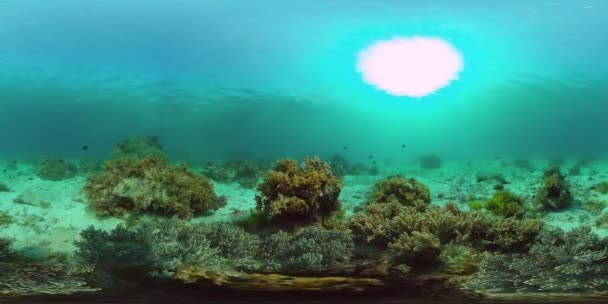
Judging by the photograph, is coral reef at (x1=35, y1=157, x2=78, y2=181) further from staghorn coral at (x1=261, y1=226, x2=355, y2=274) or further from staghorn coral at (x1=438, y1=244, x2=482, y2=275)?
staghorn coral at (x1=438, y1=244, x2=482, y2=275)

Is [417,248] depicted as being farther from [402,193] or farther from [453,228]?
[402,193]

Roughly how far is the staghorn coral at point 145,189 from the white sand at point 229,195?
0.16m

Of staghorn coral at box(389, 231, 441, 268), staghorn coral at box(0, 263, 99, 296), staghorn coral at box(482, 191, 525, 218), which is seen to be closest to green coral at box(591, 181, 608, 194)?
staghorn coral at box(482, 191, 525, 218)

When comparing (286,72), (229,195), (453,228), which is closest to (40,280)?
(229,195)

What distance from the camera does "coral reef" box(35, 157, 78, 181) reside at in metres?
4.87

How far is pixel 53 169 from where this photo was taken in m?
4.95

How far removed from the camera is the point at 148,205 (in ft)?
14.9

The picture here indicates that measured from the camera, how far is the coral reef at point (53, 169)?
487cm

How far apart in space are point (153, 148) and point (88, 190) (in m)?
0.75

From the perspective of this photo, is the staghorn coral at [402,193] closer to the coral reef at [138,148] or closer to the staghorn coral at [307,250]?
the staghorn coral at [307,250]

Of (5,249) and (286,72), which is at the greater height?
(286,72)

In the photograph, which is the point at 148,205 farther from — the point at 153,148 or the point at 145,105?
the point at 145,105

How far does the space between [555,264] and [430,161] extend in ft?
4.86

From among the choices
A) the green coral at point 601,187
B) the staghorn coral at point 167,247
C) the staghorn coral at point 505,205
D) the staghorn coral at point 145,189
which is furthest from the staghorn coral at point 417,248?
the staghorn coral at point 145,189
